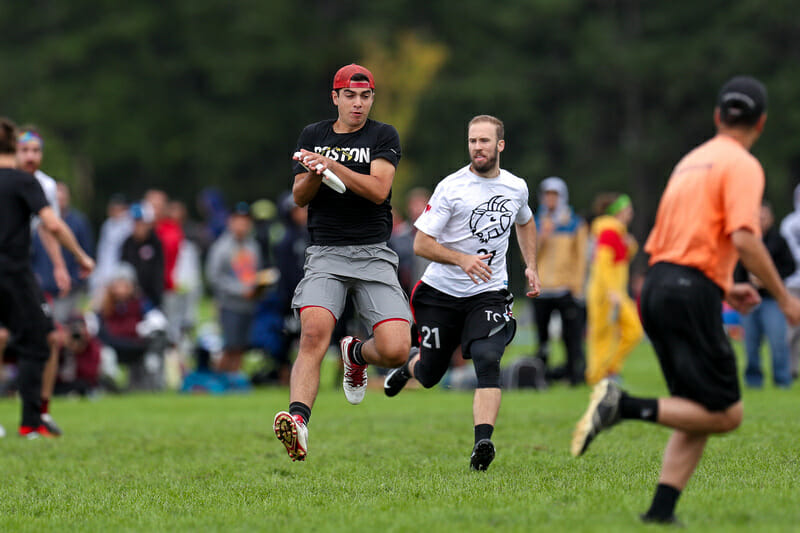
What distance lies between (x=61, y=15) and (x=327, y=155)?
51.5 m

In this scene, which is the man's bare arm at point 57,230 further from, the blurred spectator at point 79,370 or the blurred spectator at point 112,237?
the blurred spectator at point 112,237

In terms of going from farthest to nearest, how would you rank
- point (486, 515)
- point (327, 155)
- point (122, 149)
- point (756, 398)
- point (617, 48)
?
point (122, 149) → point (617, 48) → point (756, 398) → point (327, 155) → point (486, 515)

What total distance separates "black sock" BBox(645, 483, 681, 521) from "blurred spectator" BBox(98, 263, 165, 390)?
1185cm

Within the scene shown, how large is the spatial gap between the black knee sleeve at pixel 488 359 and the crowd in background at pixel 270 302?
663 centimetres

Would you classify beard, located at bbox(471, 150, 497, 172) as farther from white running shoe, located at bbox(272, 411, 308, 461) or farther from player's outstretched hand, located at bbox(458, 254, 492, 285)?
white running shoe, located at bbox(272, 411, 308, 461)

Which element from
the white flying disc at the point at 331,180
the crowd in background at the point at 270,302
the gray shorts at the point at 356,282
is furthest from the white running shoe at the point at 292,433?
the crowd in background at the point at 270,302

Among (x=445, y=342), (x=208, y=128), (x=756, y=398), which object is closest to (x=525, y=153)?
(x=208, y=128)

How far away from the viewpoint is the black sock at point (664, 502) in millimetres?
5602

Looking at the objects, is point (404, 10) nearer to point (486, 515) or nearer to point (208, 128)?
point (208, 128)

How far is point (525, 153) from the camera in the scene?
49812 millimetres

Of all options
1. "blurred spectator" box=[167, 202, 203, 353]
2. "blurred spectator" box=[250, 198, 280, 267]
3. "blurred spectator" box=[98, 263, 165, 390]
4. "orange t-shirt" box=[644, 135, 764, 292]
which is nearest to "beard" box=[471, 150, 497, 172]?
"orange t-shirt" box=[644, 135, 764, 292]

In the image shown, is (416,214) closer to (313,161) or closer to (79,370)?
(79,370)

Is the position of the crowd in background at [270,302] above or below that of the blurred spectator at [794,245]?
below

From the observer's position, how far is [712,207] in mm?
5578
